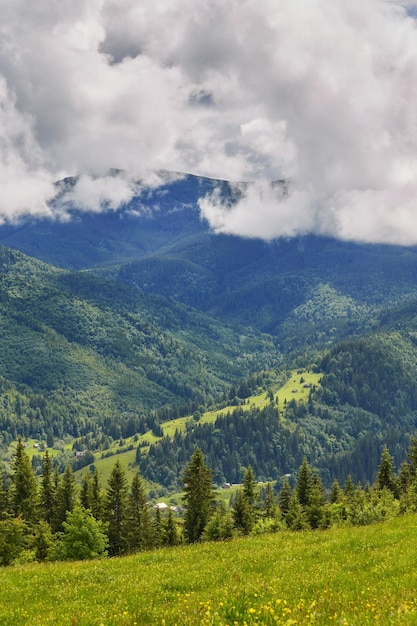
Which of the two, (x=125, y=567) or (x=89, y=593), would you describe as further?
(x=125, y=567)

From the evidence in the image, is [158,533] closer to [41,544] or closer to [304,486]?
[41,544]

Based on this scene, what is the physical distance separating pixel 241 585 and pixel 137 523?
80185mm

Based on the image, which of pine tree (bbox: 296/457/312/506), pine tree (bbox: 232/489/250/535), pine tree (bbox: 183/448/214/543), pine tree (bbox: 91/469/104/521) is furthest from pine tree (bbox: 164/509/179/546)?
pine tree (bbox: 296/457/312/506)

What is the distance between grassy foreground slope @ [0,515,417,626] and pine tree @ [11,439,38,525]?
6091 cm

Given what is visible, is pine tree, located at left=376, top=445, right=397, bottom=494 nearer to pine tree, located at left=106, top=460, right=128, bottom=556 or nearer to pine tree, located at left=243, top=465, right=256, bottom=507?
pine tree, located at left=243, top=465, right=256, bottom=507

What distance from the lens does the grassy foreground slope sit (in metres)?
18.5

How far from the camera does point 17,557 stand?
69875 millimetres

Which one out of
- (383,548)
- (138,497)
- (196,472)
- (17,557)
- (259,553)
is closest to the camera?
(383,548)

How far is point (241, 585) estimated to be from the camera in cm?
2422

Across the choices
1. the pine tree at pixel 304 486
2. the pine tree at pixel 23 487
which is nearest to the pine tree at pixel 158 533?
the pine tree at pixel 23 487

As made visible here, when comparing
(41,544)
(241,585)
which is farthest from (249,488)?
(241,585)

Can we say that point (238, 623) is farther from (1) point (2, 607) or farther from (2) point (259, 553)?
(2) point (259, 553)

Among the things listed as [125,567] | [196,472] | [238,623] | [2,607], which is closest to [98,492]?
[196,472]

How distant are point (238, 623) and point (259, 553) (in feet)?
53.9
